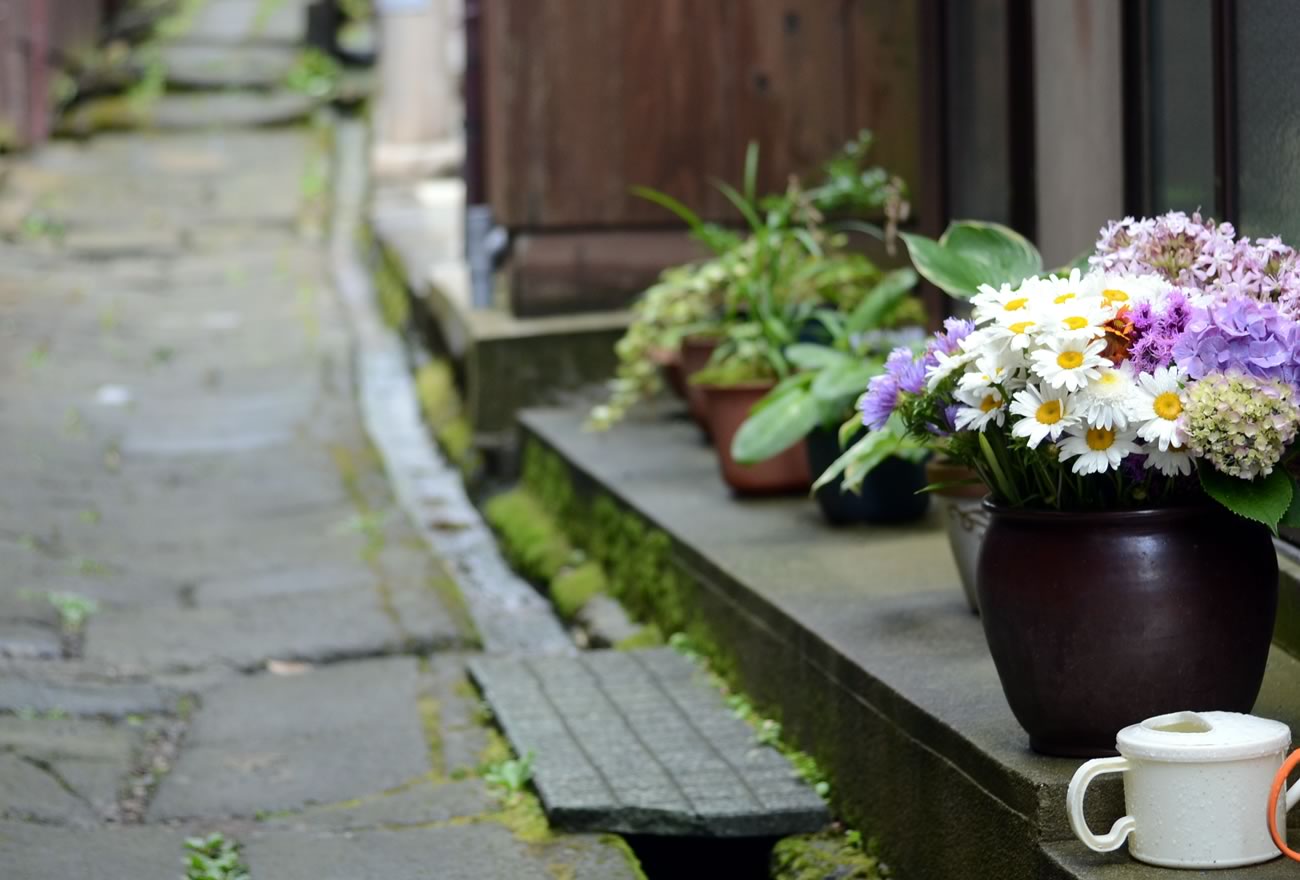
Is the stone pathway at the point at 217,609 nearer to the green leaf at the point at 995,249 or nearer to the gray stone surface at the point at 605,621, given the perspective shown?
the gray stone surface at the point at 605,621

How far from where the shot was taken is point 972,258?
10.1 ft

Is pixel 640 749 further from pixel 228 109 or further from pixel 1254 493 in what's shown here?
pixel 228 109

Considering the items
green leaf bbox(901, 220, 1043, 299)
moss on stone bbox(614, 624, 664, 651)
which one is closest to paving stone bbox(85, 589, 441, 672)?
moss on stone bbox(614, 624, 664, 651)

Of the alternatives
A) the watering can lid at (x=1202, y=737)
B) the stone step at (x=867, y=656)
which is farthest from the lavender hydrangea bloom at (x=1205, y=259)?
the stone step at (x=867, y=656)

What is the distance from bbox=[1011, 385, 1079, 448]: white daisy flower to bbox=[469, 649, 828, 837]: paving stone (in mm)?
1203

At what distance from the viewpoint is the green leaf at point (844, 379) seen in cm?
423

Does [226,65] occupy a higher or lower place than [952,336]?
higher

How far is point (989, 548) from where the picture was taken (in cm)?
259

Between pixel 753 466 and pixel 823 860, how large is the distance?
1.81 meters

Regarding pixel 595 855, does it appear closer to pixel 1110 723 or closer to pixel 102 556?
pixel 1110 723

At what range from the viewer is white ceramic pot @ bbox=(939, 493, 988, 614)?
347cm

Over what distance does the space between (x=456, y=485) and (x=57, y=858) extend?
3945mm

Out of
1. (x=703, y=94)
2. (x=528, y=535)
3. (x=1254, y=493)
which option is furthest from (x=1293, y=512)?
(x=703, y=94)

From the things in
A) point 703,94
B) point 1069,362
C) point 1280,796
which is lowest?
point 1280,796
